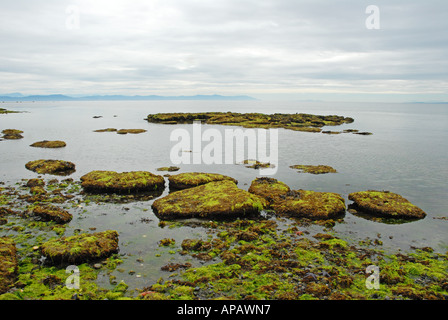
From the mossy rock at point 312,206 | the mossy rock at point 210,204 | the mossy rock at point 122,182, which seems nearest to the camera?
the mossy rock at point 210,204

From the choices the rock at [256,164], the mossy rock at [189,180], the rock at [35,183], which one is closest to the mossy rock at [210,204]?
the mossy rock at [189,180]

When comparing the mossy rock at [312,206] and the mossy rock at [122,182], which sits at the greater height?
the mossy rock at [122,182]

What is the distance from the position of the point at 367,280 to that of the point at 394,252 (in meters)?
4.24

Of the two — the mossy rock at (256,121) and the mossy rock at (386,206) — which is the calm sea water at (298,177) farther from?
the mossy rock at (256,121)

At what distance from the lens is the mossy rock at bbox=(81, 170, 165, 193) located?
2658cm

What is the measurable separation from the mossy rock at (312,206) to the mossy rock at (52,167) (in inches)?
1009

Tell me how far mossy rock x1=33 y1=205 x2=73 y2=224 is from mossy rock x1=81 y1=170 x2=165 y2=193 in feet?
20.4

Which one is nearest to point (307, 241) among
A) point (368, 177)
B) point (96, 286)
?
point (96, 286)

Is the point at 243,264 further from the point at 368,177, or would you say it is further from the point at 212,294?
the point at 368,177

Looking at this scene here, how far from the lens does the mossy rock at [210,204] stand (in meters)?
20.8

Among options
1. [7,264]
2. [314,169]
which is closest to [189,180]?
[7,264]

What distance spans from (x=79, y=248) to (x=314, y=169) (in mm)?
28952

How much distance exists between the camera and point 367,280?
1316 centimetres

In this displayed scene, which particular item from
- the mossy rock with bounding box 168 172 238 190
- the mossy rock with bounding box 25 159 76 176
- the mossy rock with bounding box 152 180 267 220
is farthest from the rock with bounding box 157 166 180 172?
the mossy rock with bounding box 152 180 267 220
